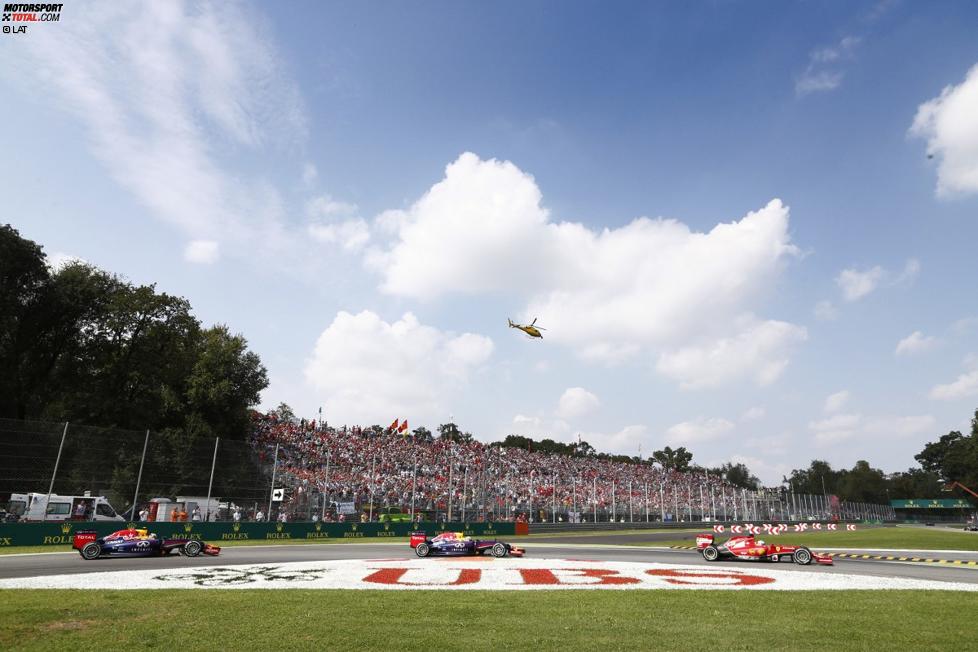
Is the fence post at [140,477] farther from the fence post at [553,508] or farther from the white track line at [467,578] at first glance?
the fence post at [553,508]

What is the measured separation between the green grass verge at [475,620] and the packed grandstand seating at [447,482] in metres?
25.1

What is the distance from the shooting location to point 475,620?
9359 millimetres

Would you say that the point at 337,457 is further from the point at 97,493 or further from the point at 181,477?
the point at 97,493

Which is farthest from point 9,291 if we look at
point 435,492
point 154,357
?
point 435,492

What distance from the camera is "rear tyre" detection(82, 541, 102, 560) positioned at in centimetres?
1945

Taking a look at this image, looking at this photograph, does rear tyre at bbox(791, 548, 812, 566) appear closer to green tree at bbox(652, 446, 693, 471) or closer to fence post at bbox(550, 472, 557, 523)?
fence post at bbox(550, 472, 557, 523)

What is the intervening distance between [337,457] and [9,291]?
2568 cm

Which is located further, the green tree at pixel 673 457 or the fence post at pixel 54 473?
the green tree at pixel 673 457

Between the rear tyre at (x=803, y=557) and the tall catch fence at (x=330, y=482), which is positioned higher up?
the tall catch fence at (x=330, y=482)

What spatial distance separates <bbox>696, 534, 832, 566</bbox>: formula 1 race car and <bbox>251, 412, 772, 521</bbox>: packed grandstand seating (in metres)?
22.4

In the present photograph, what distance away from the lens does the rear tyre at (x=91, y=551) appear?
19.5m

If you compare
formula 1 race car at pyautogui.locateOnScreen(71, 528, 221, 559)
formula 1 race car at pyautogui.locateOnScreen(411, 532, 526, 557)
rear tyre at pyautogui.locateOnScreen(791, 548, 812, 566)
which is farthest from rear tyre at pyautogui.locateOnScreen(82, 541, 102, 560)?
rear tyre at pyautogui.locateOnScreen(791, 548, 812, 566)

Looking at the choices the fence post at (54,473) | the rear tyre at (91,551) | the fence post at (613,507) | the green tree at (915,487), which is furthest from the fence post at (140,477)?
the green tree at (915,487)

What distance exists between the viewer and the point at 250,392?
53969 mm
